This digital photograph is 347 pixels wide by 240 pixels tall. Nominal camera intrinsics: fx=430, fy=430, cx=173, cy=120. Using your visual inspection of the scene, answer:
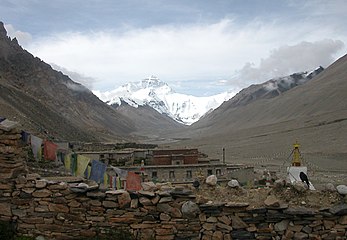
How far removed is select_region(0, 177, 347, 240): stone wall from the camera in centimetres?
818

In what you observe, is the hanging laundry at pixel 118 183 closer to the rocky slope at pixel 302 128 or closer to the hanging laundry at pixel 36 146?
the hanging laundry at pixel 36 146

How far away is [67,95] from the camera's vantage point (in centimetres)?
16388

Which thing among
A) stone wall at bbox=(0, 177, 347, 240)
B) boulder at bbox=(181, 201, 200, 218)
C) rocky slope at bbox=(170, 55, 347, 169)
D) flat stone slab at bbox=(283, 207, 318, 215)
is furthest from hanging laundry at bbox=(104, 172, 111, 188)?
rocky slope at bbox=(170, 55, 347, 169)

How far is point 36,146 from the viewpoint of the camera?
12188mm

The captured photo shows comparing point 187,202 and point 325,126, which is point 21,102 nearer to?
point 325,126

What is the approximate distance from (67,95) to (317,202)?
162 meters

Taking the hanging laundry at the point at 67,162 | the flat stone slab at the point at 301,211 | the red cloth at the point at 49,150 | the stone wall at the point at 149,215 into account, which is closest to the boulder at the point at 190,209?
the stone wall at the point at 149,215

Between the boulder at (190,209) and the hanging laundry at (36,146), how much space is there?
5.50 meters

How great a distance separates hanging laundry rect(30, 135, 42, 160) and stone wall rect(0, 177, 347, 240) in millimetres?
3138

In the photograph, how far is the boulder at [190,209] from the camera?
27.3 feet

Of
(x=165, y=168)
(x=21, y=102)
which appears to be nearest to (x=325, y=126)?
(x=21, y=102)

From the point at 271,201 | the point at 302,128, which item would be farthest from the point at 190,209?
the point at 302,128

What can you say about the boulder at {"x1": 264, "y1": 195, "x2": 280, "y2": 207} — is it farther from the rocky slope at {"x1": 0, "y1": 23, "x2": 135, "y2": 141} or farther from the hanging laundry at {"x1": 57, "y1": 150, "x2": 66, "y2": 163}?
the rocky slope at {"x1": 0, "y1": 23, "x2": 135, "y2": 141}

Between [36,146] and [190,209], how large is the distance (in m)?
5.80
